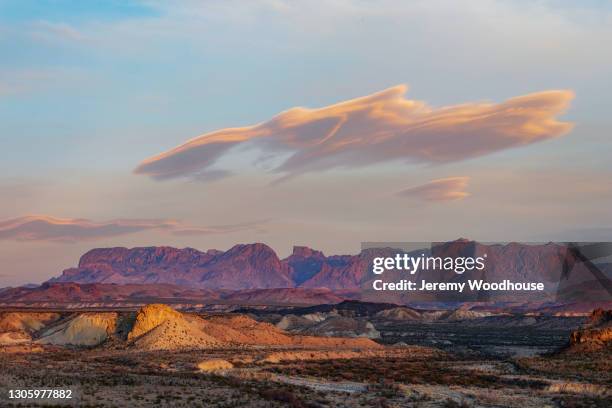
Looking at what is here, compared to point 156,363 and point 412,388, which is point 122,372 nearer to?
point 156,363

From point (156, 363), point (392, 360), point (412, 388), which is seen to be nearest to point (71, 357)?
point (156, 363)

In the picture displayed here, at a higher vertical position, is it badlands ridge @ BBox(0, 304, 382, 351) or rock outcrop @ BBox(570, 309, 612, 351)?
rock outcrop @ BBox(570, 309, 612, 351)

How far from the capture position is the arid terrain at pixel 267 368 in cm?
4853

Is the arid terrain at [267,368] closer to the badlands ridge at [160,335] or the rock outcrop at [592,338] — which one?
the rock outcrop at [592,338]

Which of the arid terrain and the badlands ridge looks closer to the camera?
the arid terrain

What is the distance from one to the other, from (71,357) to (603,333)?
5366 centimetres

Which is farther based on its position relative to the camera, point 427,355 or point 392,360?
point 427,355

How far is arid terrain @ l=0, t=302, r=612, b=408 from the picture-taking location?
4853cm

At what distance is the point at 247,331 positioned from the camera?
111312 millimetres

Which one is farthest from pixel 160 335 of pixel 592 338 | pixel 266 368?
pixel 592 338

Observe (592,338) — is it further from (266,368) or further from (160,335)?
(160,335)

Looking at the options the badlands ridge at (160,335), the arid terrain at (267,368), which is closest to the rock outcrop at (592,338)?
the arid terrain at (267,368)

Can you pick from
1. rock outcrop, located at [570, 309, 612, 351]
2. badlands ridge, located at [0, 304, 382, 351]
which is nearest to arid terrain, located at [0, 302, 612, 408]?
rock outcrop, located at [570, 309, 612, 351]

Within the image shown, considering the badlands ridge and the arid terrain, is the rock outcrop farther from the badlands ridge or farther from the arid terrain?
the badlands ridge
